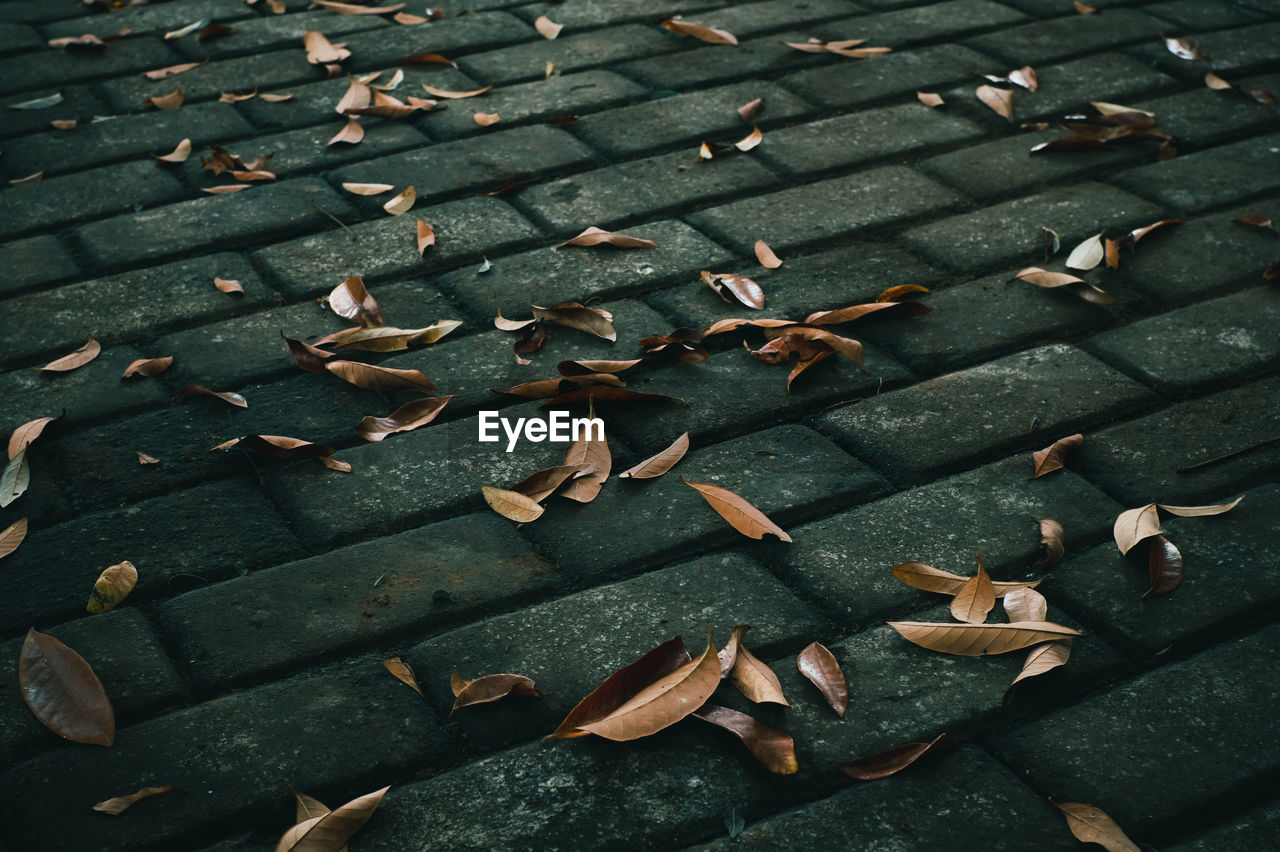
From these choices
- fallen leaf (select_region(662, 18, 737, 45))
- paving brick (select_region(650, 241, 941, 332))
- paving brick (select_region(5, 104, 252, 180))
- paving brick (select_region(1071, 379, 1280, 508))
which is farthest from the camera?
fallen leaf (select_region(662, 18, 737, 45))

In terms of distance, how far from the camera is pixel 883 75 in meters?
3.30

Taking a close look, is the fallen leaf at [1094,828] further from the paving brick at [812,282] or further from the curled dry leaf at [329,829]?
the paving brick at [812,282]

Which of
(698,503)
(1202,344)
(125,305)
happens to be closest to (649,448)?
(698,503)

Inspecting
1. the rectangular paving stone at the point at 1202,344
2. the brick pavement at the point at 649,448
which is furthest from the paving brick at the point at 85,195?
the rectangular paving stone at the point at 1202,344

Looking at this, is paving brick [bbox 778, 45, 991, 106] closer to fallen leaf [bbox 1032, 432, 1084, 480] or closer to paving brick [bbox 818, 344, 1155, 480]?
paving brick [bbox 818, 344, 1155, 480]

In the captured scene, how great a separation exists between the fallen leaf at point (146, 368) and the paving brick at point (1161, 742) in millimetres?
1561

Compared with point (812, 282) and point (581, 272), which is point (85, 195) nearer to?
point (581, 272)

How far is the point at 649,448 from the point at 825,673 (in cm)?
57

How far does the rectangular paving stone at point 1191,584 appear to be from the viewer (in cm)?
159

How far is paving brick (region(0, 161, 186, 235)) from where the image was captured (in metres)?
2.72

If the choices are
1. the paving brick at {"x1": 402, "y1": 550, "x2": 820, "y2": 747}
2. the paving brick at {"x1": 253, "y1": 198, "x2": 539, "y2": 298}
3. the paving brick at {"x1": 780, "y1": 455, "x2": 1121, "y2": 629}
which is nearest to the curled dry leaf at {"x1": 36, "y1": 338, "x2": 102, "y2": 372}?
the paving brick at {"x1": 253, "y1": 198, "x2": 539, "y2": 298}

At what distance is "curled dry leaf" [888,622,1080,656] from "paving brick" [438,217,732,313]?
3.48 feet

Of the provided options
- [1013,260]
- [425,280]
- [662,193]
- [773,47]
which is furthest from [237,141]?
[1013,260]

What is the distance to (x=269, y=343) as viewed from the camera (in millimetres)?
2262
